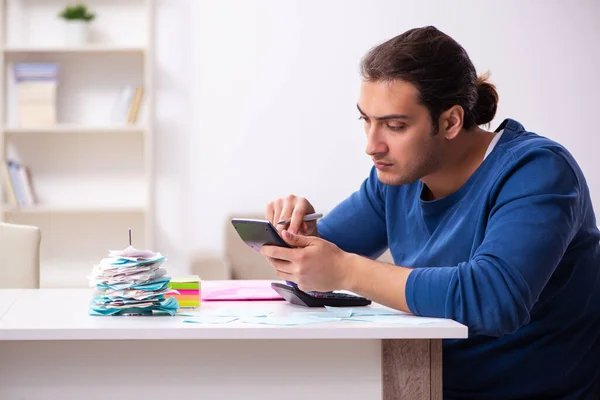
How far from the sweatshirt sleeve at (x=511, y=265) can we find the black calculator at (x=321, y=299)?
232mm

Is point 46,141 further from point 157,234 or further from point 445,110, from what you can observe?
point 445,110

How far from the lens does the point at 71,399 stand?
152 centimetres

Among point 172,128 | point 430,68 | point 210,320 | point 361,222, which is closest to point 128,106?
point 172,128

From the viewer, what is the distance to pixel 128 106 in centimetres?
430

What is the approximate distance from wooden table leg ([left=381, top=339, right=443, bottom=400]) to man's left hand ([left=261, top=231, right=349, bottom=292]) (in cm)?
18

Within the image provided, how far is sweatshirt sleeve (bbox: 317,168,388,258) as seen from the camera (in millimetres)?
2164

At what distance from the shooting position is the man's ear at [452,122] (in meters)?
1.81

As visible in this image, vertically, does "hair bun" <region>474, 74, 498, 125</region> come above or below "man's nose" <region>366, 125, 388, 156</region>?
above

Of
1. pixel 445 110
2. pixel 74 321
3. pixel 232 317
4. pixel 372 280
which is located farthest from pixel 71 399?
pixel 445 110

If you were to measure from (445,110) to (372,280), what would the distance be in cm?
44

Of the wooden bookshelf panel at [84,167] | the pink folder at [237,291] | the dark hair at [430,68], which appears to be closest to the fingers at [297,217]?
the pink folder at [237,291]

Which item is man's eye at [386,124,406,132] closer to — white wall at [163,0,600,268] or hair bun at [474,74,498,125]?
hair bun at [474,74,498,125]

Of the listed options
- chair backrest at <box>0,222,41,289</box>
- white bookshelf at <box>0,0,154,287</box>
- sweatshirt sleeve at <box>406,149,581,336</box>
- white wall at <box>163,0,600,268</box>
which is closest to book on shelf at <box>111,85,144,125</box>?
white bookshelf at <box>0,0,154,287</box>

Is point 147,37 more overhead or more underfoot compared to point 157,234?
more overhead
